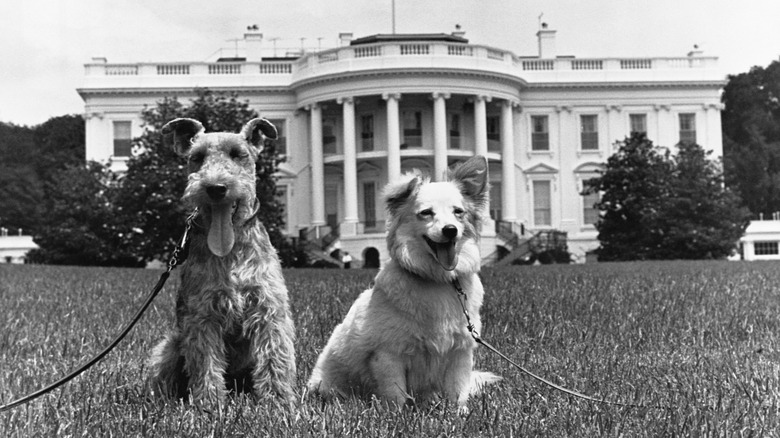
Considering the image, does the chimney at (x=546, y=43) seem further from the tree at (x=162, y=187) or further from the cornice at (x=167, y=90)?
the tree at (x=162, y=187)

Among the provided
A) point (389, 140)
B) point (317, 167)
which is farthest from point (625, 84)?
point (317, 167)

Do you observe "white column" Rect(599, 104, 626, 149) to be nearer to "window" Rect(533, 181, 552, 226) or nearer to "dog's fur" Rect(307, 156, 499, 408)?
"window" Rect(533, 181, 552, 226)

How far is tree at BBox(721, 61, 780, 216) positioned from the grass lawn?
160 ft

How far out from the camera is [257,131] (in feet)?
13.2

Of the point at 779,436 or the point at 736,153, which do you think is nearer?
the point at 779,436

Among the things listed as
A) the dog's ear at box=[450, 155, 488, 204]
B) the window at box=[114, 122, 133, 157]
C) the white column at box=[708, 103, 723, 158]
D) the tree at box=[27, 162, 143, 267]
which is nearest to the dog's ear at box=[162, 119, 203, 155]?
the dog's ear at box=[450, 155, 488, 204]

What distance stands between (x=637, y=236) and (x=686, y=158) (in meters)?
4.29

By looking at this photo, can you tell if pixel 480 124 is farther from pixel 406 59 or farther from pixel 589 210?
pixel 589 210

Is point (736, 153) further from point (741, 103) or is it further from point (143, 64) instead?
point (143, 64)

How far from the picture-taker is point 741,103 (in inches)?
2373

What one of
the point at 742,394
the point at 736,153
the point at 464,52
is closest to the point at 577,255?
the point at 464,52

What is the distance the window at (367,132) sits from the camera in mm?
41031

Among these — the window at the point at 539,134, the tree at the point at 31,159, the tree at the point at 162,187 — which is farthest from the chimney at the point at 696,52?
the tree at the point at 31,159

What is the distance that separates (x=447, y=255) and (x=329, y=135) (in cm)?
3863
